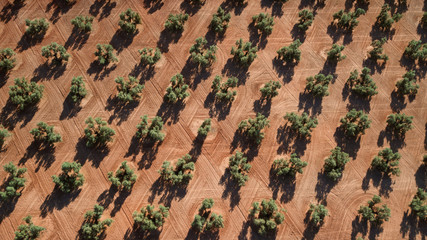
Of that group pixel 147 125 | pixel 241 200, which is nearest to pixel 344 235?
pixel 241 200

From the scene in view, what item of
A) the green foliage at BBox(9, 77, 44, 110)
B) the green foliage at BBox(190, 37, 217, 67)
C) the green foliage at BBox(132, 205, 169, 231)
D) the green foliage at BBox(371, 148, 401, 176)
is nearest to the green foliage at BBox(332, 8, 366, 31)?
the green foliage at BBox(371, 148, 401, 176)

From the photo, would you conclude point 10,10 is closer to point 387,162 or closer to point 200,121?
point 200,121

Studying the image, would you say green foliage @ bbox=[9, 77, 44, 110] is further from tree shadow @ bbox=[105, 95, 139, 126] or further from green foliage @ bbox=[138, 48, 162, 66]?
green foliage @ bbox=[138, 48, 162, 66]

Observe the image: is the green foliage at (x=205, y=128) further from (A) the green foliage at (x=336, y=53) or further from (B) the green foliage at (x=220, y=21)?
(A) the green foliage at (x=336, y=53)

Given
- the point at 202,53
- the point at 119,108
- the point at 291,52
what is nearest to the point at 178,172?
the point at 119,108

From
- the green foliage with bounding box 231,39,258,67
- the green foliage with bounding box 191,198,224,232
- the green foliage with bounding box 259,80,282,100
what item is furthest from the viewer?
the green foliage with bounding box 231,39,258,67

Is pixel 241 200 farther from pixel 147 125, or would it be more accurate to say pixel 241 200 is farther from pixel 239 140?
pixel 147 125
